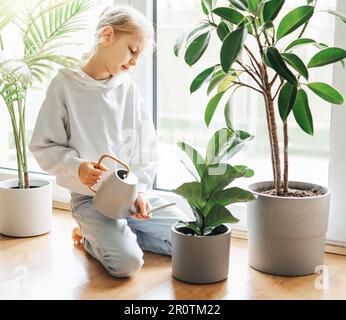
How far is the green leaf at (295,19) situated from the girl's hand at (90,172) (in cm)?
67

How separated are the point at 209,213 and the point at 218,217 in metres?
0.03

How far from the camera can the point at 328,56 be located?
1830 mm

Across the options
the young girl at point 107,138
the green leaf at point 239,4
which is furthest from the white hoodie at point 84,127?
the green leaf at point 239,4

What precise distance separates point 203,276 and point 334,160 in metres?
0.64

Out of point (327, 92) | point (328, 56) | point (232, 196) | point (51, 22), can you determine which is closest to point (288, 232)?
point (232, 196)

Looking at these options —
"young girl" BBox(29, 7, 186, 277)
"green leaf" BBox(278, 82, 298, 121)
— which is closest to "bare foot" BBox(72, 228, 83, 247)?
"young girl" BBox(29, 7, 186, 277)

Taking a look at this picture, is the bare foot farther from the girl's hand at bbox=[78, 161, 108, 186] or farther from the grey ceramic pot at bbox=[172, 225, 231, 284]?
the grey ceramic pot at bbox=[172, 225, 231, 284]

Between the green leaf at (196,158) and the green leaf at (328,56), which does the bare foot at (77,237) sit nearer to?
the green leaf at (196,158)

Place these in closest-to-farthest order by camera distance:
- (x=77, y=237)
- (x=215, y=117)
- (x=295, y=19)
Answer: (x=295, y=19) < (x=77, y=237) < (x=215, y=117)

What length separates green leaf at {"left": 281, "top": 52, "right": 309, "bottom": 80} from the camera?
68.4 inches

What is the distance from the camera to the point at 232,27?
195 centimetres

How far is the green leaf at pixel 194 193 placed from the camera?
1.89 metres

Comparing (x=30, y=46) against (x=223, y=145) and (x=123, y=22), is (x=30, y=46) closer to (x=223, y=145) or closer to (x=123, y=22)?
(x=123, y=22)

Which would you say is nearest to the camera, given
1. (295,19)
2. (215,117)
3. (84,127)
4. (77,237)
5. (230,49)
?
(230,49)
